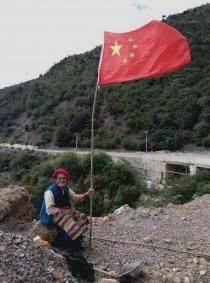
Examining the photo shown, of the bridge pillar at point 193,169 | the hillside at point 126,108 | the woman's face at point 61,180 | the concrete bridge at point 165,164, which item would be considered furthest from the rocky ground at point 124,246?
the hillside at point 126,108

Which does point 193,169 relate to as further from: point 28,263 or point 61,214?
point 28,263

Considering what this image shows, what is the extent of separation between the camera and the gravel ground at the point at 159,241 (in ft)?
20.0

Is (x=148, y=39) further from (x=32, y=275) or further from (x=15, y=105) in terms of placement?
(x=15, y=105)

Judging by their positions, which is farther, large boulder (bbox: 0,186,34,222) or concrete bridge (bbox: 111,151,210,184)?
concrete bridge (bbox: 111,151,210,184)

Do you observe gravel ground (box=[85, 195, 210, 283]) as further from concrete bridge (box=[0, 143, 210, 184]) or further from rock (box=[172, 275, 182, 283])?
concrete bridge (box=[0, 143, 210, 184])

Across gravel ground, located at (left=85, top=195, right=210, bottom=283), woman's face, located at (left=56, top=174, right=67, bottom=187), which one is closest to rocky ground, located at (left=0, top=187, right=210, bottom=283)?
gravel ground, located at (left=85, top=195, right=210, bottom=283)

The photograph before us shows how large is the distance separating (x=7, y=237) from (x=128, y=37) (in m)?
3.63

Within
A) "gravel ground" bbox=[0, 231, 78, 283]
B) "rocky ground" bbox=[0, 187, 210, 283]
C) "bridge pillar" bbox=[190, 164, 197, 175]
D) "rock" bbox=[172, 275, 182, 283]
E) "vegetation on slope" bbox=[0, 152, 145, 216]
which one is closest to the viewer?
"gravel ground" bbox=[0, 231, 78, 283]

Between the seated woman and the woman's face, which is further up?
the woman's face

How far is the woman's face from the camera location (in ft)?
19.7

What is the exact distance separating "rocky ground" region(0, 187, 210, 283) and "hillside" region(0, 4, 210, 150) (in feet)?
122

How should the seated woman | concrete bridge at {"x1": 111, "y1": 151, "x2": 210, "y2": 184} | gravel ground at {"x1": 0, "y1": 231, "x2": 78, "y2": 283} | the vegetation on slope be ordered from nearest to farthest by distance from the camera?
gravel ground at {"x1": 0, "y1": 231, "x2": 78, "y2": 283}
the seated woman
the vegetation on slope
concrete bridge at {"x1": 111, "y1": 151, "x2": 210, "y2": 184}

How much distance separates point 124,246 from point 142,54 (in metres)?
3.11

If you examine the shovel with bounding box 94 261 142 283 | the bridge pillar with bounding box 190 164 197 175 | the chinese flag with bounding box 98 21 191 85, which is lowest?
the bridge pillar with bounding box 190 164 197 175
